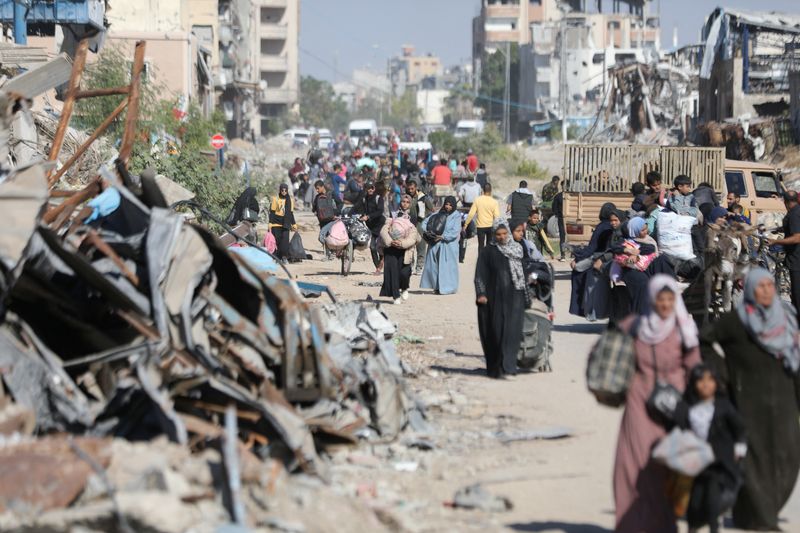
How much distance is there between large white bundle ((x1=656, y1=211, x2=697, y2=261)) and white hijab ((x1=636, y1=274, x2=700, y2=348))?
7163 mm

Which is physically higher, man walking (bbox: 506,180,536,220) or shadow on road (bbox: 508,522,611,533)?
man walking (bbox: 506,180,536,220)

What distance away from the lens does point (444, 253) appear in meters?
18.3

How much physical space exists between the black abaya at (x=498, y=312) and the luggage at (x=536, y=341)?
0.15m

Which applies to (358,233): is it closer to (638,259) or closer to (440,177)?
(638,259)

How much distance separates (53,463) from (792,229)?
31.4 feet

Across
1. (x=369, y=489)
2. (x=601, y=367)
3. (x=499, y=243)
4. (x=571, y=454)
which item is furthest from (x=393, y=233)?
(x=601, y=367)

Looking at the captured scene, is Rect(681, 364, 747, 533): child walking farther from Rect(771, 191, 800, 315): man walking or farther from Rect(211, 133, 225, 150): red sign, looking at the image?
Rect(211, 133, 225, 150): red sign

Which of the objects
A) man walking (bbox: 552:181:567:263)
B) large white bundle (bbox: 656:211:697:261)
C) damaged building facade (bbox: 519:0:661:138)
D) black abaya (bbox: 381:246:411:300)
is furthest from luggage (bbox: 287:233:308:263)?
damaged building facade (bbox: 519:0:661:138)

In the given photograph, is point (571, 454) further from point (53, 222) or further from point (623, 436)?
point (53, 222)

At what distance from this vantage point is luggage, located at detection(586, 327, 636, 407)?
664cm

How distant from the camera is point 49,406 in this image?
7.85 m

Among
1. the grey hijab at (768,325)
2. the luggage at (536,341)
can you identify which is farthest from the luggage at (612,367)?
the luggage at (536,341)

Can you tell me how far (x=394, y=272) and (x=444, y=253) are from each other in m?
1.41

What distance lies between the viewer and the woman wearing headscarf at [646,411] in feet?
21.6
